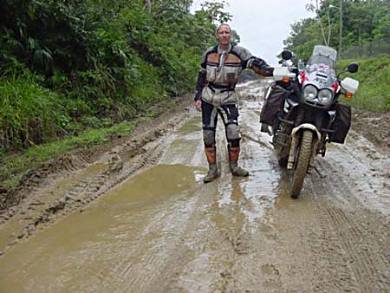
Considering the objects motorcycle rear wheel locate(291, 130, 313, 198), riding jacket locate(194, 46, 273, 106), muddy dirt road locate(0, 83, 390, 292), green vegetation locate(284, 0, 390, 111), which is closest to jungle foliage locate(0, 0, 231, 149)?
muddy dirt road locate(0, 83, 390, 292)

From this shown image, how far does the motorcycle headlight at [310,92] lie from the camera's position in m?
5.11

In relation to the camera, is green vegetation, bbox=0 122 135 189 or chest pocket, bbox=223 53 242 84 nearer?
green vegetation, bbox=0 122 135 189

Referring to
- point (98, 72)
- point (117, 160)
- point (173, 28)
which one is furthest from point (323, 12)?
point (117, 160)

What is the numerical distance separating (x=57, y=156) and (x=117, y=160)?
839 mm

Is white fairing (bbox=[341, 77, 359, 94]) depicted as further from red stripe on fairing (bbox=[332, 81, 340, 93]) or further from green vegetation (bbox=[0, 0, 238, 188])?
green vegetation (bbox=[0, 0, 238, 188])

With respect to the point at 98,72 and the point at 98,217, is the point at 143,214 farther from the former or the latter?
the point at 98,72

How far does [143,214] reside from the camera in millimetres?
4598

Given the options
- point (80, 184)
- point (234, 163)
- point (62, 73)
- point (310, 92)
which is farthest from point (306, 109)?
point (62, 73)

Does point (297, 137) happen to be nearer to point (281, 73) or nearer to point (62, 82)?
point (281, 73)

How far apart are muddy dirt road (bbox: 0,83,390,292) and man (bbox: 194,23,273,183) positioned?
1.03 ft

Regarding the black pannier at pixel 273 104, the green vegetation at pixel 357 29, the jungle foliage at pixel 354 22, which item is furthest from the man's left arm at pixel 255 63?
the jungle foliage at pixel 354 22

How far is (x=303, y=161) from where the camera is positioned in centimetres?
495

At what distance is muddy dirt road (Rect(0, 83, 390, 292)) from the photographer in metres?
3.20

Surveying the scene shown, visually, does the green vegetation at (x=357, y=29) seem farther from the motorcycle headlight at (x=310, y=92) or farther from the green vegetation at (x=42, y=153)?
the motorcycle headlight at (x=310, y=92)
